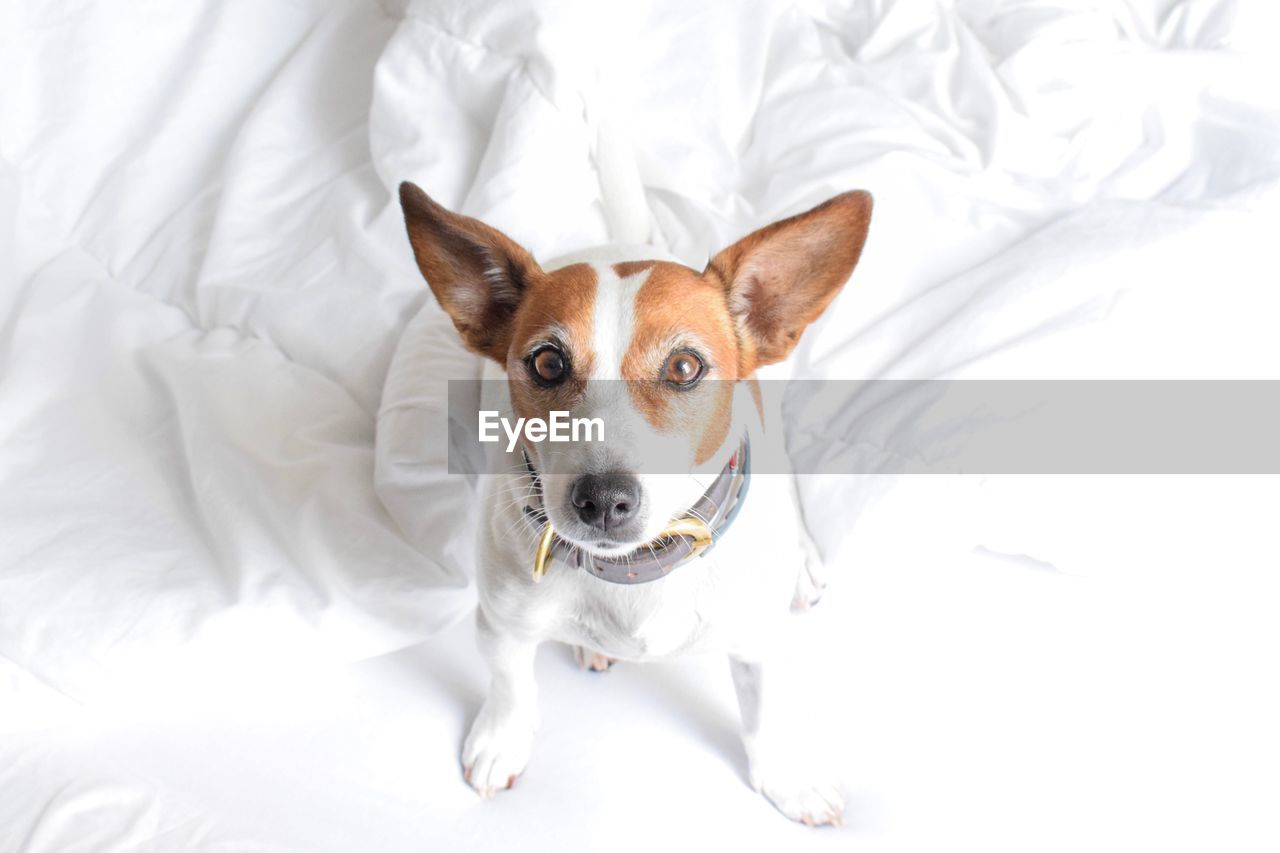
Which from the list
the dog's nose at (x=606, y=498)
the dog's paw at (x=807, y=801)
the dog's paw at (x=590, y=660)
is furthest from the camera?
the dog's paw at (x=590, y=660)

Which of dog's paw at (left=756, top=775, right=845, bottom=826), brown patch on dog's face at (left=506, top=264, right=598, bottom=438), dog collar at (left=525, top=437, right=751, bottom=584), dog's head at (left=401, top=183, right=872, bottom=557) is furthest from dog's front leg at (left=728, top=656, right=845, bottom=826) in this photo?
brown patch on dog's face at (left=506, top=264, right=598, bottom=438)

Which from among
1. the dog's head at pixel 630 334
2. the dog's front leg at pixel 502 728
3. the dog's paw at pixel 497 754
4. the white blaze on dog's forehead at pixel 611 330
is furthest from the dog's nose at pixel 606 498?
the dog's paw at pixel 497 754

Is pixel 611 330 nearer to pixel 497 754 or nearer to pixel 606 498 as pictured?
pixel 606 498

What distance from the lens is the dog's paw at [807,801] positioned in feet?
4.34

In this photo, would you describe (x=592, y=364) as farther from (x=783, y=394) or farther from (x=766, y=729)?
(x=783, y=394)

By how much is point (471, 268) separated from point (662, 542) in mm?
388

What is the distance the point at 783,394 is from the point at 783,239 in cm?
62

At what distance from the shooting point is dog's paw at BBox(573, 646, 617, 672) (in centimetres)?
148

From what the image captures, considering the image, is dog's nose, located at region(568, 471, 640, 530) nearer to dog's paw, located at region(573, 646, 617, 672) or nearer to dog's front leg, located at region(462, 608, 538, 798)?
dog's front leg, located at region(462, 608, 538, 798)

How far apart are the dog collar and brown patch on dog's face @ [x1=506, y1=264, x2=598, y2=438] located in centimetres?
10

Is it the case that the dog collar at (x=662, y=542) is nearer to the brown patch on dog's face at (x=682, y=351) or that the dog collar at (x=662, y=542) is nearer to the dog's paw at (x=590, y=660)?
the brown patch on dog's face at (x=682, y=351)

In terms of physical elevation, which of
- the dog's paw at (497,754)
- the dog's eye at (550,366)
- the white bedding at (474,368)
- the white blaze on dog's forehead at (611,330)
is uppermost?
the white blaze on dog's forehead at (611,330)

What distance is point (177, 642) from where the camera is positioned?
1.39 m

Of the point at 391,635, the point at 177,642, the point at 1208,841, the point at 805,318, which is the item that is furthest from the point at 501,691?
the point at 1208,841
